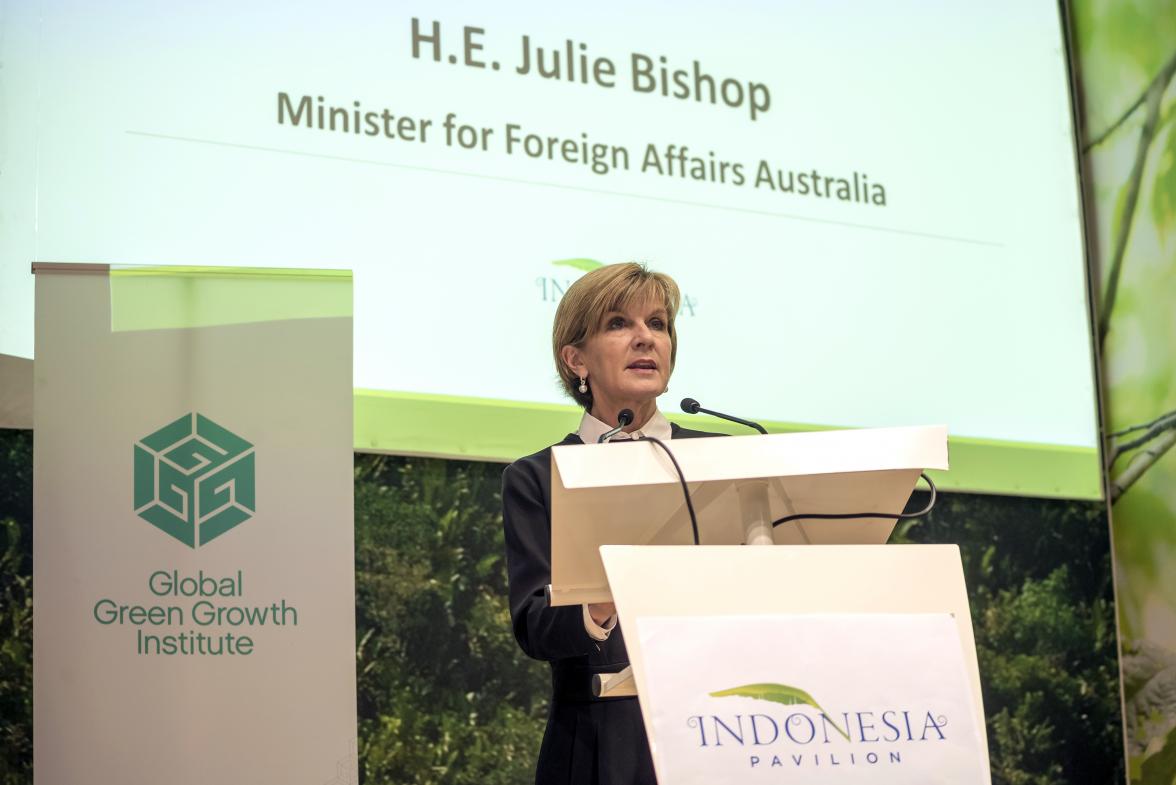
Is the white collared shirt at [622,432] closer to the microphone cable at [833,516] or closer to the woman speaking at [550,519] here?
the woman speaking at [550,519]

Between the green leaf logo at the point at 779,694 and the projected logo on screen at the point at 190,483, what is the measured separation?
1.08m

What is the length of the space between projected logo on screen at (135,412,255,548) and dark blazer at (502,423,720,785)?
50cm

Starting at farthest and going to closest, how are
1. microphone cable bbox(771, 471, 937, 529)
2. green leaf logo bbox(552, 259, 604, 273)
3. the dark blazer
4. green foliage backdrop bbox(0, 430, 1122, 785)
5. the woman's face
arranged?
green leaf logo bbox(552, 259, 604, 273) → green foliage backdrop bbox(0, 430, 1122, 785) → the woman's face → the dark blazer → microphone cable bbox(771, 471, 937, 529)

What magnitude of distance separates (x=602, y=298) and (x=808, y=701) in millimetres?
918

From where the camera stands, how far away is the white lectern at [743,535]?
1.14 meters

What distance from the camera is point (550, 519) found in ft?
5.48

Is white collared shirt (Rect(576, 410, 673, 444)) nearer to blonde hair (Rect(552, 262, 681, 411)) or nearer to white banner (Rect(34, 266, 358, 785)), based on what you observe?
blonde hair (Rect(552, 262, 681, 411))

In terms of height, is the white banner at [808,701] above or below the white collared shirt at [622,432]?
below

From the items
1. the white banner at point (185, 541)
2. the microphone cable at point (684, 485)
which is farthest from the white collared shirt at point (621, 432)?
the microphone cable at point (684, 485)

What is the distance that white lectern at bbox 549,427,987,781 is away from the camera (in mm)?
1145

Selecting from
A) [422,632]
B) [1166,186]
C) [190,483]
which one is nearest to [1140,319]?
[1166,186]

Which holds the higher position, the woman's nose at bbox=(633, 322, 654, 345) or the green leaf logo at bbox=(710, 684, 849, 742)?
the woman's nose at bbox=(633, 322, 654, 345)

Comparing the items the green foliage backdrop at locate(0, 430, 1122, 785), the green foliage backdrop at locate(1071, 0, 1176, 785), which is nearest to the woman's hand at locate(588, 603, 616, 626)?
the green foliage backdrop at locate(0, 430, 1122, 785)

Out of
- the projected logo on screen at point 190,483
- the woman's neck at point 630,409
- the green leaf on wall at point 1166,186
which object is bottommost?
the projected logo on screen at point 190,483
